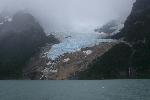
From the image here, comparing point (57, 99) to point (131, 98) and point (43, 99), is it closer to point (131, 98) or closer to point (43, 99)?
point (43, 99)

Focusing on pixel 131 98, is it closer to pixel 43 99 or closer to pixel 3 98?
pixel 43 99

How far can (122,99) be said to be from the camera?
14912 centimetres

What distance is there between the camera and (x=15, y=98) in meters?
159

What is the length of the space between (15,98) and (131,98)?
44.0m

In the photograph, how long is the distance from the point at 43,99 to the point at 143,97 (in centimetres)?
3741

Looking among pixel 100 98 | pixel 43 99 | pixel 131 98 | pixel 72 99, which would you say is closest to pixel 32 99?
pixel 43 99

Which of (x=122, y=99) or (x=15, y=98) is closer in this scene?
(x=122, y=99)

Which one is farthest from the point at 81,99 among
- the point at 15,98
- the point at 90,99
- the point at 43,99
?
the point at 15,98

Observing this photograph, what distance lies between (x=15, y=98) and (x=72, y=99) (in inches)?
874

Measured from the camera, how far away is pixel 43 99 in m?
157

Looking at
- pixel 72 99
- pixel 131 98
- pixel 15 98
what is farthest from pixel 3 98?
pixel 131 98

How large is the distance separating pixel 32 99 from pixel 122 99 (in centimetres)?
3375

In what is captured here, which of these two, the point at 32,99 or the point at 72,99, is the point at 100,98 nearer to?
the point at 72,99

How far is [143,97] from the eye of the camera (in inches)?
6019
